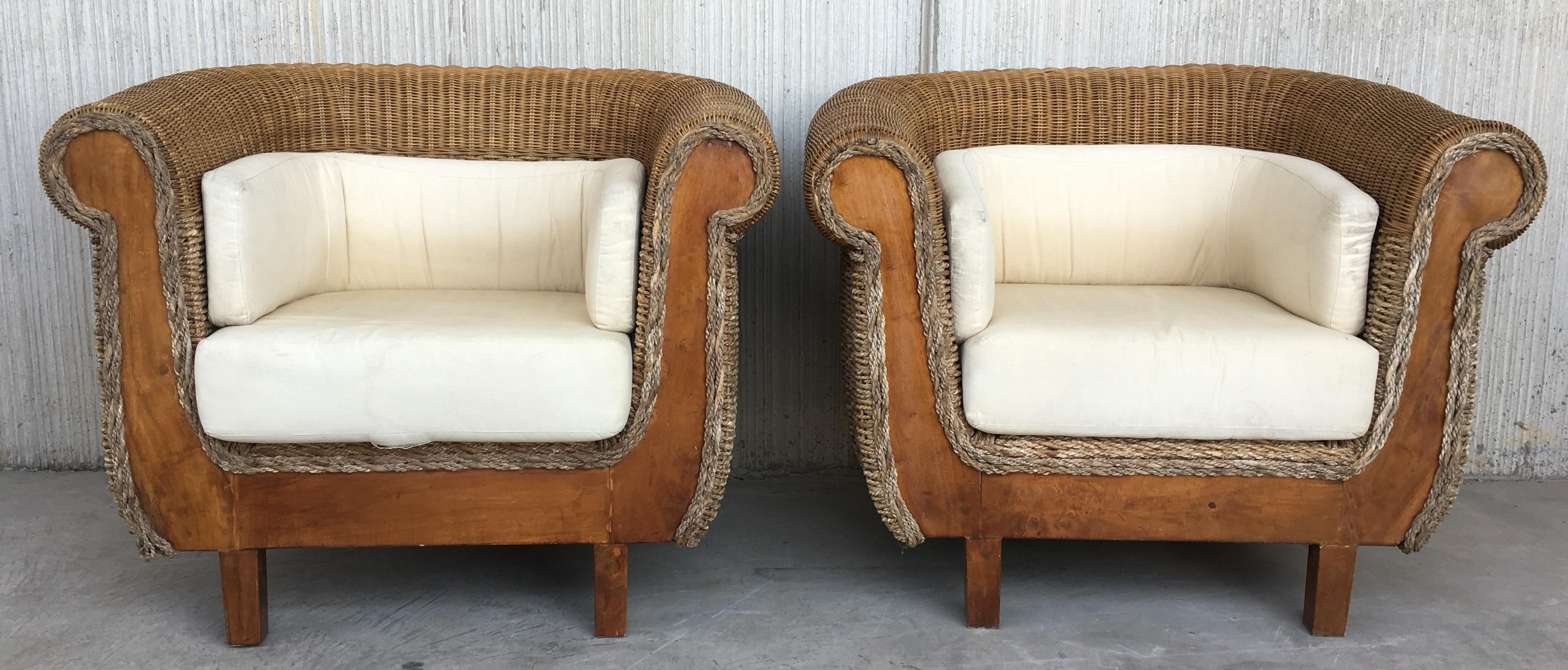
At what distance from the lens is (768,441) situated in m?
2.71

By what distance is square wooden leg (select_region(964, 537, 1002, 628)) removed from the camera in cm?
185

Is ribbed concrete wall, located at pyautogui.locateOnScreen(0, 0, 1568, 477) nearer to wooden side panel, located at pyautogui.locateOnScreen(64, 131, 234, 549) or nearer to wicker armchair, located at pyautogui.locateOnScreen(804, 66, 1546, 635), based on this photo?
wicker armchair, located at pyautogui.locateOnScreen(804, 66, 1546, 635)

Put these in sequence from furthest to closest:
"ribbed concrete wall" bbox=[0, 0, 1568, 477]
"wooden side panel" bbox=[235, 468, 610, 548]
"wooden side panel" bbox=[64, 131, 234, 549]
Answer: "ribbed concrete wall" bbox=[0, 0, 1568, 477] → "wooden side panel" bbox=[235, 468, 610, 548] → "wooden side panel" bbox=[64, 131, 234, 549]

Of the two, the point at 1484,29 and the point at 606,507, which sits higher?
the point at 1484,29

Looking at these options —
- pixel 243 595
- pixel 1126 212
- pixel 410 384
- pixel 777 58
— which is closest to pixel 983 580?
pixel 1126 212

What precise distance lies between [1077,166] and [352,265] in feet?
4.42

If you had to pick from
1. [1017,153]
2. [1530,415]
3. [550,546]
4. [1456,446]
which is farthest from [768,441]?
[1530,415]

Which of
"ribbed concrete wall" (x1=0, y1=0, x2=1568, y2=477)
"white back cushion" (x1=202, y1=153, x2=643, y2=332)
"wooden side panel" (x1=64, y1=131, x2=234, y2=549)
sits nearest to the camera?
"wooden side panel" (x1=64, y1=131, x2=234, y2=549)

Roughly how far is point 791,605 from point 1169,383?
694 millimetres

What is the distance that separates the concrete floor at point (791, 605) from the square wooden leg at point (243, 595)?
3 centimetres

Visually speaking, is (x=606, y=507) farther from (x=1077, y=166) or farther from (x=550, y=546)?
(x=1077, y=166)

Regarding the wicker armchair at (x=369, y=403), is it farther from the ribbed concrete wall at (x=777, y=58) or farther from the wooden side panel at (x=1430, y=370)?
the wooden side panel at (x=1430, y=370)

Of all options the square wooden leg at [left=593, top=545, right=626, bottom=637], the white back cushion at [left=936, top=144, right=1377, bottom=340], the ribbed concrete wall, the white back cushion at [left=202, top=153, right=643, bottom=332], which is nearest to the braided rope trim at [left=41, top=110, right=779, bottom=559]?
the square wooden leg at [left=593, top=545, right=626, bottom=637]

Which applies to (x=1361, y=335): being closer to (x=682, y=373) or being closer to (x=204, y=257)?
(x=682, y=373)
